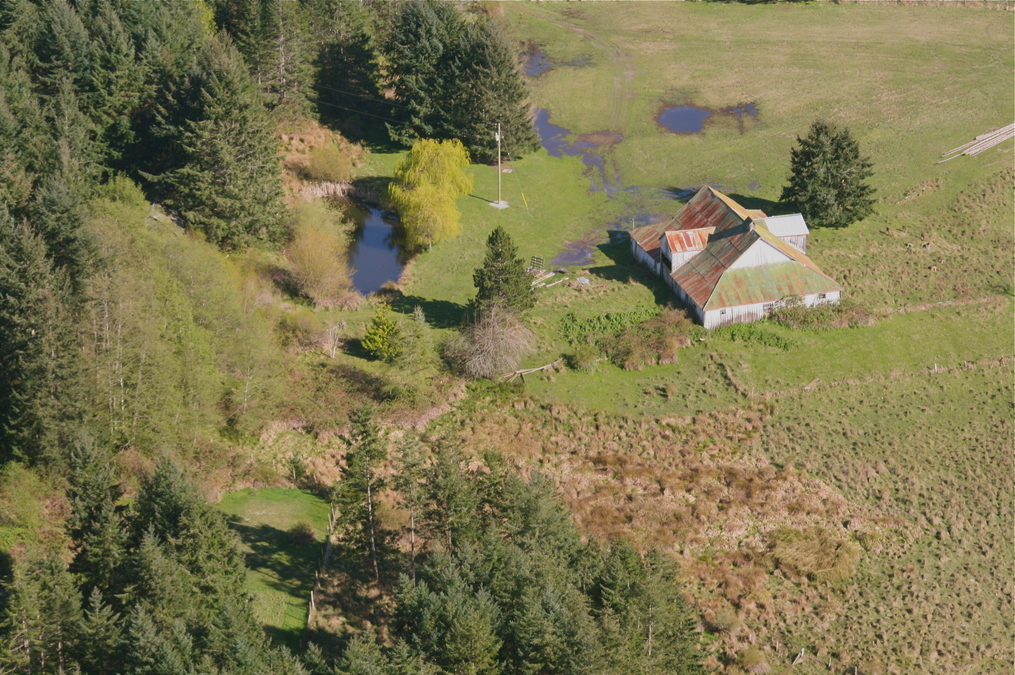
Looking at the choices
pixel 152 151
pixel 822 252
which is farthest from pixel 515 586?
pixel 152 151

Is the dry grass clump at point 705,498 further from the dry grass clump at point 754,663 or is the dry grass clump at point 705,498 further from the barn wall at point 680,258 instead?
the barn wall at point 680,258

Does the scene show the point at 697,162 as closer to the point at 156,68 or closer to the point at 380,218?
the point at 380,218

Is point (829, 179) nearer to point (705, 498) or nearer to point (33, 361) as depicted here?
point (705, 498)

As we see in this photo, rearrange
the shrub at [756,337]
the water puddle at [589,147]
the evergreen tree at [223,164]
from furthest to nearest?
the water puddle at [589,147] < the evergreen tree at [223,164] < the shrub at [756,337]

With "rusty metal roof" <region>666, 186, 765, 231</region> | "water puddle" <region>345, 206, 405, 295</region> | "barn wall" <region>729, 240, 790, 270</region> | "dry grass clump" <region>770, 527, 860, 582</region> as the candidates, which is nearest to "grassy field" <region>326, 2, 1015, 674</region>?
"dry grass clump" <region>770, 527, 860, 582</region>

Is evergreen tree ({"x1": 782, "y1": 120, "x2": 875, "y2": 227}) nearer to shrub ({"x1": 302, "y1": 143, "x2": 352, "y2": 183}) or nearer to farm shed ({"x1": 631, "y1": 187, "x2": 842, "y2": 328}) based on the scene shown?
farm shed ({"x1": 631, "y1": 187, "x2": 842, "y2": 328})

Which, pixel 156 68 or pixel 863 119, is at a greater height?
pixel 156 68

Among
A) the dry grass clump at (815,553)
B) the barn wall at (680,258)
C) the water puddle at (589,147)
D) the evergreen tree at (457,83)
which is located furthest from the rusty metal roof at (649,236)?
Answer: the dry grass clump at (815,553)
